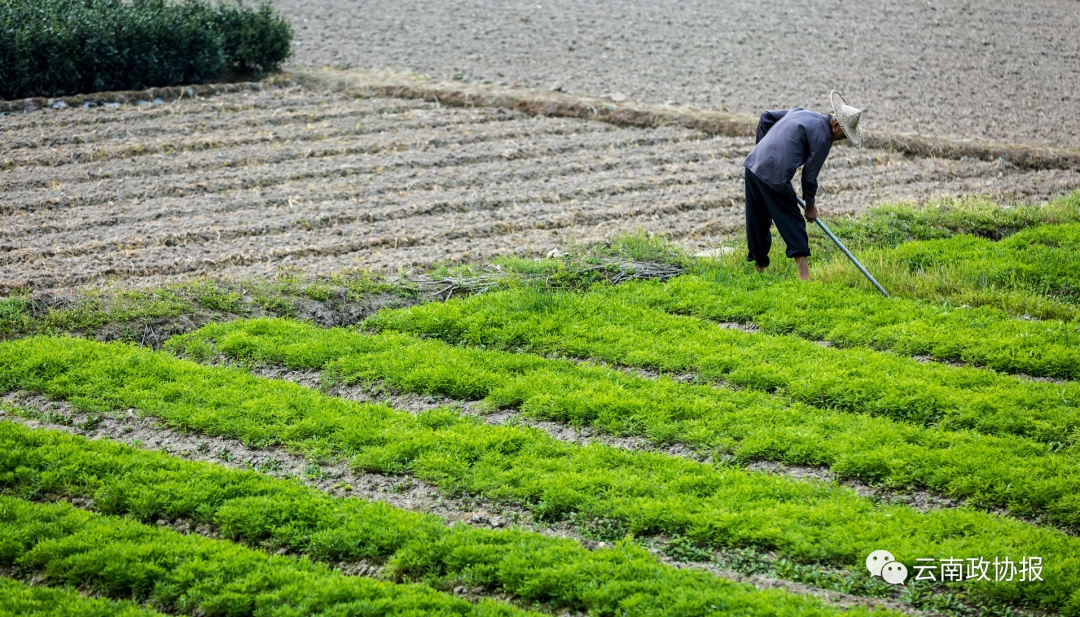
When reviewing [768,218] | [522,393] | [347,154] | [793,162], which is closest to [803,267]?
[768,218]

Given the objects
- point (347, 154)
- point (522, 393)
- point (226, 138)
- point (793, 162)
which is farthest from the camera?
point (226, 138)

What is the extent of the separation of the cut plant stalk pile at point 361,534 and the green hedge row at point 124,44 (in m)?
10.8

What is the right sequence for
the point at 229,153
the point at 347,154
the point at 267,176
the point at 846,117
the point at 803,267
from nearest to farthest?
1. the point at 846,117
2. the point at 803,267
3. the point at 267,176
4. the point at 229,153
5. the point at 347,154

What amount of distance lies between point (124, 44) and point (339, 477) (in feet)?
40.7

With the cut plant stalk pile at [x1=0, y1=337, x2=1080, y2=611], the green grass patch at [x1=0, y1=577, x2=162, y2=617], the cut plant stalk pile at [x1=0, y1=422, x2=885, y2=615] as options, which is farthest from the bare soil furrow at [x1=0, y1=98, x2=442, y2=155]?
the green grass patch at [x1=0, y1=577, x2=162, y2=617]

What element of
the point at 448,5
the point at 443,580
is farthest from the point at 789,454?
the point at 448,5

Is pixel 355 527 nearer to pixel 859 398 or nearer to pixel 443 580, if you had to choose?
pixel 443 580

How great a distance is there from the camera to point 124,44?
53.2 ft

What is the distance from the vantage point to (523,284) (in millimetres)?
9727

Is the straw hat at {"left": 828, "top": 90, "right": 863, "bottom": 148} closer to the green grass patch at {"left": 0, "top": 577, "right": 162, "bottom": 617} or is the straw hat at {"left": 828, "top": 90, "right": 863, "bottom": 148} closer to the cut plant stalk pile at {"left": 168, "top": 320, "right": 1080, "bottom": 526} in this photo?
the cut plant stalk pile at {"left": 168, "top": 320, "right": 1080, "bottom": 526}

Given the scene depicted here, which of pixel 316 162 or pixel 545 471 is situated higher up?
pixel 316 162

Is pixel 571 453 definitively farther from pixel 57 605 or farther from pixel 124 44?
pixel 124 44

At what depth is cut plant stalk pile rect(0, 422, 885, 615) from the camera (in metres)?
5.20

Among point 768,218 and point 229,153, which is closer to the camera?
point 768,218
